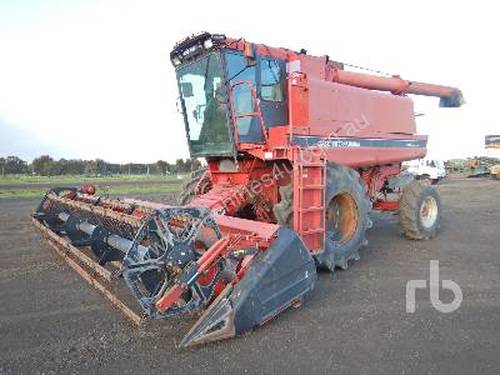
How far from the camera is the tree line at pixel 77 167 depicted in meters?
53.2

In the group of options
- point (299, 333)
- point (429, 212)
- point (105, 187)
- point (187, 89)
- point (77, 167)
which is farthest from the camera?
point (77, 167)

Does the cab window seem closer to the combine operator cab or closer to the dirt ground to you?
the combine operator cab

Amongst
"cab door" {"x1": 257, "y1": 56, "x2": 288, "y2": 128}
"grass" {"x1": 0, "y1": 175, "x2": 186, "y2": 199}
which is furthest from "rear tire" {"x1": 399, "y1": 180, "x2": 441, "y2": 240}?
"grass" {"x1": 0, "y1": 175, "x2": 186, "y2": 199}

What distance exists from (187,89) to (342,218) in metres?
3.21

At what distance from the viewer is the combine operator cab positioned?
22.0ft

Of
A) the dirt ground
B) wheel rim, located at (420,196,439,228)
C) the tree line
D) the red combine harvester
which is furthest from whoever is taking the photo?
the tree line

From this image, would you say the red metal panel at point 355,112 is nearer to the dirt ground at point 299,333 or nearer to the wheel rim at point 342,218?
the wheel rim at point 342,218

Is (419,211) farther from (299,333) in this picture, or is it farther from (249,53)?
(299,333)

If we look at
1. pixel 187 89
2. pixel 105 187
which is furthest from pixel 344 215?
pixel 105 187

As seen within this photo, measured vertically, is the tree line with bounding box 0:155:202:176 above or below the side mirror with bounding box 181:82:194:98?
below

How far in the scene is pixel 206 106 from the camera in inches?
283

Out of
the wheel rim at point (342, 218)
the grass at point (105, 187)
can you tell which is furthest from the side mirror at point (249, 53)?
the grass at point (105, 187)

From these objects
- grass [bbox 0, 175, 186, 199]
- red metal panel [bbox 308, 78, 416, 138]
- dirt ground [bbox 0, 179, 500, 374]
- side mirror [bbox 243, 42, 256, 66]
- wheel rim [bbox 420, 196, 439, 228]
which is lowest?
dirt ground [bbox 0, 179, 500, 374]

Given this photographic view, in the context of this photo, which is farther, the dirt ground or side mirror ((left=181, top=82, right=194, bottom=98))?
side mirror ((left=181, top=82, right=194, bottom=98))
